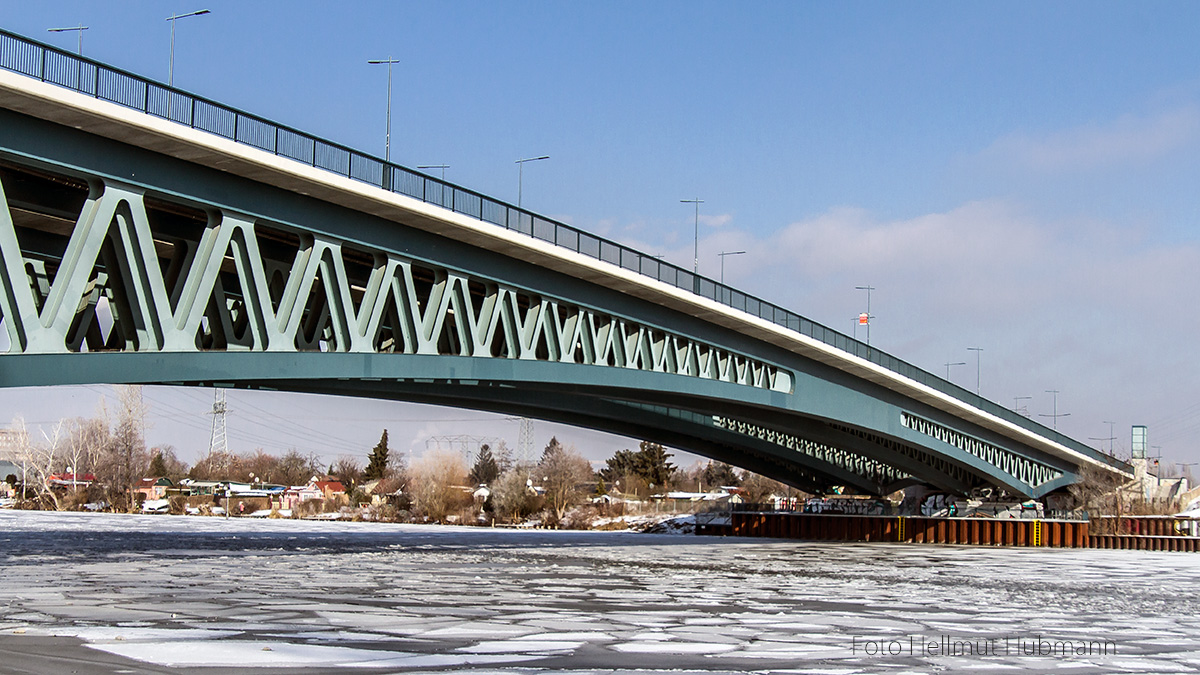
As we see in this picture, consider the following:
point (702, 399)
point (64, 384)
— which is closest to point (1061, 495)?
point (702, 399)

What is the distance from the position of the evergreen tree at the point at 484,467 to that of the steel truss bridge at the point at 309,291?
126563mm

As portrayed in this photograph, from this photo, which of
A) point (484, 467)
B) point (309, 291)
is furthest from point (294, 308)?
point (484, 467)

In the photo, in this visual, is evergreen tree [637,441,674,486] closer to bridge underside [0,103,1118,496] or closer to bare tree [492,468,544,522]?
bare tree [492,468,544,522]

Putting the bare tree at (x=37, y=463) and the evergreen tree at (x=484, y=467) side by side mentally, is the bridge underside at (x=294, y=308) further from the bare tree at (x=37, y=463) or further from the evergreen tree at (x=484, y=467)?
the evergreen tree at (x=484, y=467)

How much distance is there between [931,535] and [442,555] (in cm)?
4494

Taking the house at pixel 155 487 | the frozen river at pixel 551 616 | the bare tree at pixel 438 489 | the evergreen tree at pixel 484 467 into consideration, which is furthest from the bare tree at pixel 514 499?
the evergreen tree at pixel 484 467

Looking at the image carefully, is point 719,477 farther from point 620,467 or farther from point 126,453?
point 126,453

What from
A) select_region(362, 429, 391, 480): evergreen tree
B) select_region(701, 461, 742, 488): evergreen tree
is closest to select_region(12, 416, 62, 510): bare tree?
select_region(362, 429, 391, 480): evergreen tree

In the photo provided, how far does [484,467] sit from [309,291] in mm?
156795

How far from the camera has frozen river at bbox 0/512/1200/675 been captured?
41.9ft

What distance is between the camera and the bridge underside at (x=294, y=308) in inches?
867

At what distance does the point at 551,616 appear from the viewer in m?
17.6

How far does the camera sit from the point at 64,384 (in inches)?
858

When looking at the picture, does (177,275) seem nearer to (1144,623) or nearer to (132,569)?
(132,569)
